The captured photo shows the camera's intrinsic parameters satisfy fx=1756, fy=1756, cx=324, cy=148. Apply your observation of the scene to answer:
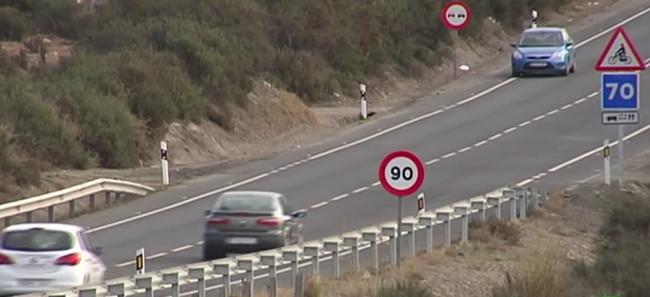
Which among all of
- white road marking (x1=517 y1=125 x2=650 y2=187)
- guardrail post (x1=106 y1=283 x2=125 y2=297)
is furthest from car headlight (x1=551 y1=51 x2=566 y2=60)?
guardrail post (x1=106 y1=283 x2=125 y2=297)

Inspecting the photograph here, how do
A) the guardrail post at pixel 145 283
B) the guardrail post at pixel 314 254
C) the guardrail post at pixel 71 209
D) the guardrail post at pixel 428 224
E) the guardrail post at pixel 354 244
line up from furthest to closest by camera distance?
the guardrail post at pixel 71 209
the guardrail post at pixel 428 224
the guardrail post at pixel 354 244
the guardrail post at pixel 314 254
the guardrail post at pixel 145 283

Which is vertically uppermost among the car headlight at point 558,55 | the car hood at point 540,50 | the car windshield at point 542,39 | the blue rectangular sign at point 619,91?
the car windshield at point 542,39

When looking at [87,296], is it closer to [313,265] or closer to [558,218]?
[313,265]

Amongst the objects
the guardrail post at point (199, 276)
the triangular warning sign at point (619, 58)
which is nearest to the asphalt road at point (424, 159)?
the triangular warning sign at point (619, 58)

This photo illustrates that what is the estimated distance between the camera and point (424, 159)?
42.1 meters

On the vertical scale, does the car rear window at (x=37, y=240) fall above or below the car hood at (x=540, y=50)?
below

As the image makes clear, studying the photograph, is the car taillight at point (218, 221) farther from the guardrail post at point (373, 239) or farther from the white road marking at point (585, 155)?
the white road marking at point (585, 155)

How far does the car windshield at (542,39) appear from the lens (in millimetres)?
54719

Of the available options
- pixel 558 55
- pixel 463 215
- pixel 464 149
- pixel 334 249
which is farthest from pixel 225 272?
pixel 558 55

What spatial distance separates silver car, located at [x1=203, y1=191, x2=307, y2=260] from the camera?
2725cm

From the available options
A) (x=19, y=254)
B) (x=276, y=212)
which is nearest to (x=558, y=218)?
(x=276, y=212)

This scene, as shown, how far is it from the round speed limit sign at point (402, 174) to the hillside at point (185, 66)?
1566 centimetres

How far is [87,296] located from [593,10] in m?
53.9

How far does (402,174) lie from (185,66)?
90.5 ft
